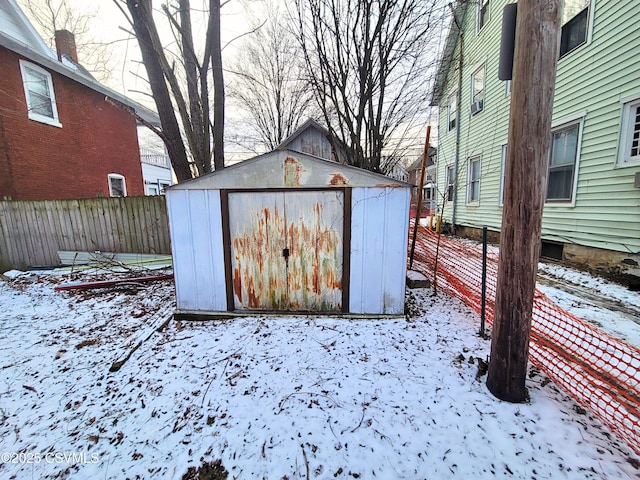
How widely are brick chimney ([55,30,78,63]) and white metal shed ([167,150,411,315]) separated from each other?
46.6 feet

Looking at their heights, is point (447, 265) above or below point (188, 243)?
below

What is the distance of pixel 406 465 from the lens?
177 centimetres

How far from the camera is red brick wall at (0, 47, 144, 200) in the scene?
25.0 feet

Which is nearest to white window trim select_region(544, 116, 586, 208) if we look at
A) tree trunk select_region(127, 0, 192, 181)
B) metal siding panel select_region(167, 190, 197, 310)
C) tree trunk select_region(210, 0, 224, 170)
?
metal siding panel select_region(167, 190, 197, 310)

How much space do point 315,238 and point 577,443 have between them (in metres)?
3.00

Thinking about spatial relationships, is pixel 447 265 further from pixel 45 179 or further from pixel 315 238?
pixel 45 179

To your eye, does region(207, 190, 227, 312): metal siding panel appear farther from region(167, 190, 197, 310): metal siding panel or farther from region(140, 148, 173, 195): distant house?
region(140, 148, 173, 195): distant house

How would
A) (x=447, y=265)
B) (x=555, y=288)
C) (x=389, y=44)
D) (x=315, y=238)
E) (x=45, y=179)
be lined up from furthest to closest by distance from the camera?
(x=45, y=179)
(x=389, y=44)
(x=447, y=265)
(x=555, y=288)
(x=315, y=238)

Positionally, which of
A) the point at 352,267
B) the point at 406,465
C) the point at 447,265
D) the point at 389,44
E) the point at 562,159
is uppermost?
the point at 389,44

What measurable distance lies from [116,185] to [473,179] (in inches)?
582

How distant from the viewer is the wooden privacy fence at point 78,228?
689 cm

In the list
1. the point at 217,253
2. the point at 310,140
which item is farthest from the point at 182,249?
the point at 310,140

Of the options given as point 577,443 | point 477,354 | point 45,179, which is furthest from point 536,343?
point 45,179

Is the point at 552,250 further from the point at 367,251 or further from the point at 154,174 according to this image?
the point at 154,174
